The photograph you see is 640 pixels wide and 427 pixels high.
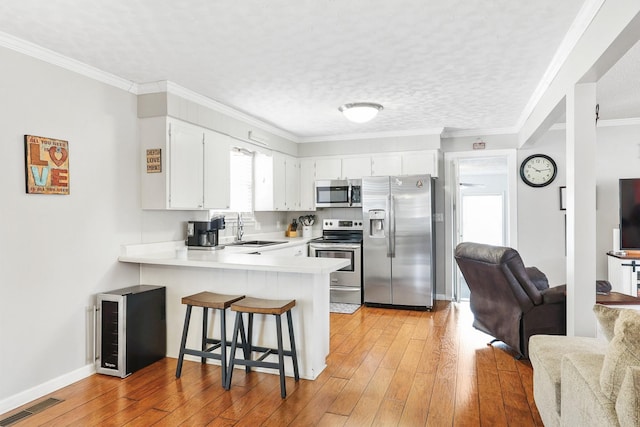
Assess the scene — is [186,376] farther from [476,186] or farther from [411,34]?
[476,186]

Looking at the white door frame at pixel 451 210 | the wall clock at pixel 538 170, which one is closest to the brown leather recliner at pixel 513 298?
the white door frame at pixel 451 210

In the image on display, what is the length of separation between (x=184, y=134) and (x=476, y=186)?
7.67 meters

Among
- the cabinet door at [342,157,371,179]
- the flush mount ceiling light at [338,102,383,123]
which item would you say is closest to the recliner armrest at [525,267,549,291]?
the flush mount ceiling light at [338,102,383,123]

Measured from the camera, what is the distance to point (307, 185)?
6.29 meters

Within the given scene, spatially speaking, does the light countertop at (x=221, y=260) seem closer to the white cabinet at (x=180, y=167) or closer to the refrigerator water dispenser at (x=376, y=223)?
the white cabinet at (x=180, y=167)

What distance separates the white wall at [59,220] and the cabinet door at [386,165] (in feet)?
10.7

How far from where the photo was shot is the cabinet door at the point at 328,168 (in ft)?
20.0

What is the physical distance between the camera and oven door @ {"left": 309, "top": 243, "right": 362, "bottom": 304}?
→ 5664 mm

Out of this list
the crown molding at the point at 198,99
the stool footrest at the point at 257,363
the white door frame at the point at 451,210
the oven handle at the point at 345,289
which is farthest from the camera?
the white door frame at the point at 451,210

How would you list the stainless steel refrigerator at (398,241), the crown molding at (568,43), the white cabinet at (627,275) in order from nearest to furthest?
1. the crown molding at (568,43)
2. the white cabinet at (627,275)
3. the stainless steel refrigerator at (398,241)

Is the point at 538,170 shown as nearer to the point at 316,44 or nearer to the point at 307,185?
the point at 307,185

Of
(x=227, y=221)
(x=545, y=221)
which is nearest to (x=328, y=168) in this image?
(x=227, y=221)

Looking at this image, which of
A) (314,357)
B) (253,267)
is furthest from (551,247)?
(253,267)

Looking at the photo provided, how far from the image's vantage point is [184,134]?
3848 mm
